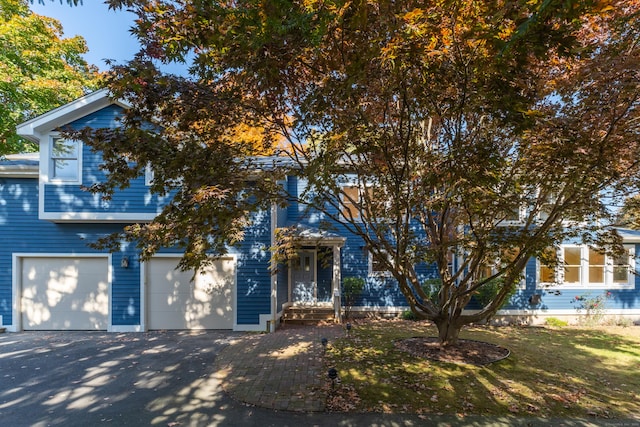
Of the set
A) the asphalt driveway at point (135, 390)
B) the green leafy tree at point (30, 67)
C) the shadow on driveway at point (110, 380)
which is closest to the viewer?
the asphalt driveway at point (135, 390)

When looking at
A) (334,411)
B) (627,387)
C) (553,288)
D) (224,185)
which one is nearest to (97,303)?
(224,185)

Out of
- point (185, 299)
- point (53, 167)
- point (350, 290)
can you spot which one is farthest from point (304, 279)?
point (53, 167)

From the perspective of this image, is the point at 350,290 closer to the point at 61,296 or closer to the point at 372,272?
the point at 372,272

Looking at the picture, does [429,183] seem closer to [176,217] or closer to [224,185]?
[224,185]

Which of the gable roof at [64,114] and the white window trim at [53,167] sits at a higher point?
the gable roof at [64,114]

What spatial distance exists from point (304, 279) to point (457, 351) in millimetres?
6292

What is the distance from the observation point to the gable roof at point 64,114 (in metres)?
9.67

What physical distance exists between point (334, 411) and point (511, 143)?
568 cm

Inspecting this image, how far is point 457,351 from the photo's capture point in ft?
25.5

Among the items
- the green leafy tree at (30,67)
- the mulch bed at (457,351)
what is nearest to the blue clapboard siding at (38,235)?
the green leafy tree at (30,67)

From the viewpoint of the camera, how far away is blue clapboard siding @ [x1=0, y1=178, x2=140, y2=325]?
33.8 ft

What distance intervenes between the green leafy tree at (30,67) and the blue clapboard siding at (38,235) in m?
2.62

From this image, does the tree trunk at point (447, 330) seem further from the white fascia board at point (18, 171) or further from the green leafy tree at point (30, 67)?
the green leafy tree at point (30, 67)

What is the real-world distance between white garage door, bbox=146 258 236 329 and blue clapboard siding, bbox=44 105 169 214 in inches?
70.7
